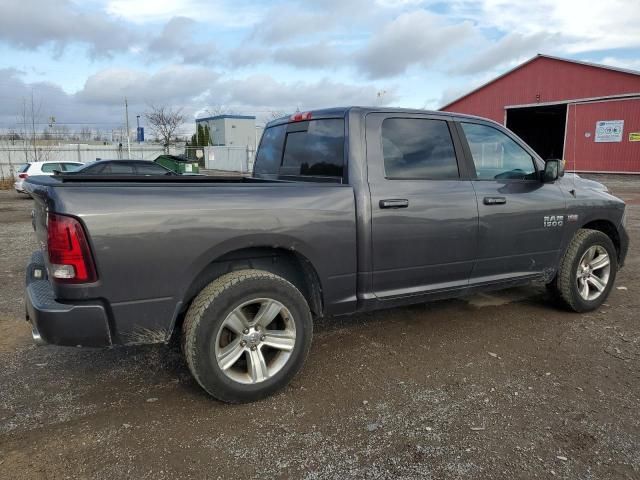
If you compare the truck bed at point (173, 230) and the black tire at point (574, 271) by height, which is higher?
the truck bed at point (173, 230)

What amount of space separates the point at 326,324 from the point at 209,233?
6.67 feet

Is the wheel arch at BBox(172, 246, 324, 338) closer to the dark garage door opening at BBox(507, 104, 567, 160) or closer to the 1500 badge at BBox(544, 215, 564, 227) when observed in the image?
the 1500 badge at BBox(544, 215, 564, 227)

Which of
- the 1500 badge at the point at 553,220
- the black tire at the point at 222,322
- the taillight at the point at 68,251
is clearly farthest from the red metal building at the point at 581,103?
the taillight at the point at 68,251

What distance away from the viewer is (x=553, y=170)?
4.35 m

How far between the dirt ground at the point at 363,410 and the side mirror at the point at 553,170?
4.45 ft

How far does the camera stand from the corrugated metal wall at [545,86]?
2194 centimetres

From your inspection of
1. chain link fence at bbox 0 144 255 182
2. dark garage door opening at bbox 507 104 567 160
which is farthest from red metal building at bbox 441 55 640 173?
chain link fence at bbox 0 144 255 182

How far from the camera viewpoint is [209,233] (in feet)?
9.51

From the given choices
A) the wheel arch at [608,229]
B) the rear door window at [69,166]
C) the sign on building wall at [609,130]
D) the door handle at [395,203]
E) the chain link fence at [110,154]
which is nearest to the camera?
the door handle at [395,203]

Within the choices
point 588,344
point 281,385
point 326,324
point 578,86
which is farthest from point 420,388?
point 578,86

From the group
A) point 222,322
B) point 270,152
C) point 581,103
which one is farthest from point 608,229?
point 581,103

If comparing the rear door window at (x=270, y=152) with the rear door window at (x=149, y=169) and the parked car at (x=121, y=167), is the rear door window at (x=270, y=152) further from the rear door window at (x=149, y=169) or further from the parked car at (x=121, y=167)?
the rear door window at (x=149, y=169)

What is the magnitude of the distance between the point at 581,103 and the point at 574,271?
22114 mm

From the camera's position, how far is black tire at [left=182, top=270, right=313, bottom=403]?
9.55 feet
